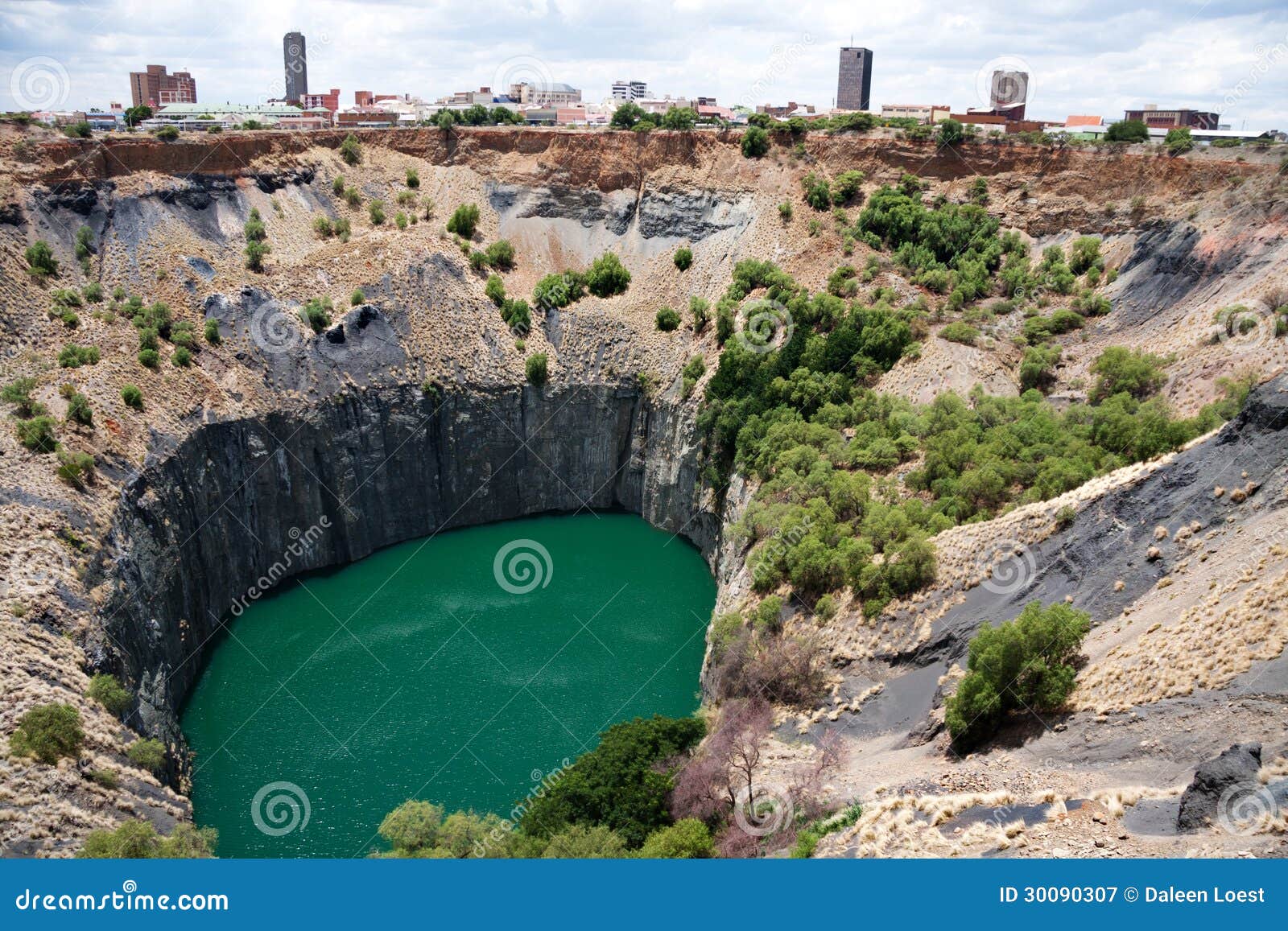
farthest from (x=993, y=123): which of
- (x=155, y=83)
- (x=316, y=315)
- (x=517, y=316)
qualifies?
(x=155, y=83)

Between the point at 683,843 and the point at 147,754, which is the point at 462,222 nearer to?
the point at 147,754

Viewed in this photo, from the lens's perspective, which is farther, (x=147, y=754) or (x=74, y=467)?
(x=74, y=467)

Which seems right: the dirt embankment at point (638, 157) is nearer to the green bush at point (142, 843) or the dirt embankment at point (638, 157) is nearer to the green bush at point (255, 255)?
the green bush at point (255, 255)

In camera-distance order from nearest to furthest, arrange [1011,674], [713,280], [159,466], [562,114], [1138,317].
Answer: [1011,674]
[159,466]
[1138,317]
[713,280]
[562,114]

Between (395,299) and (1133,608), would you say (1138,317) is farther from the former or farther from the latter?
(395,299)

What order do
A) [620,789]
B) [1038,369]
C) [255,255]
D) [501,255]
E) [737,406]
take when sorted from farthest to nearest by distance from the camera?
[501,255] → [255,255] → [737,406] → [1038,369] → [620,789]

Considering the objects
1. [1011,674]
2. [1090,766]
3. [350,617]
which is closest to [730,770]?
[1011,674]
